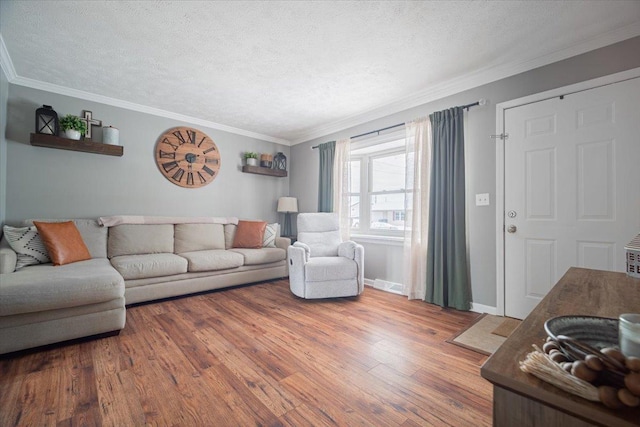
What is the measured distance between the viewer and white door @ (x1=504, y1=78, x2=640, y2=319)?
207 cm

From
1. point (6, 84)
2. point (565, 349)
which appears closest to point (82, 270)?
point (6, 84)

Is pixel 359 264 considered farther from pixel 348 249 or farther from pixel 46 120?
pixel 46 120

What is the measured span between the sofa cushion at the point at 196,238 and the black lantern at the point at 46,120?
5.29 ft

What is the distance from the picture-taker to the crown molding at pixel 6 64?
2368mm

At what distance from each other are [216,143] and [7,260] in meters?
2.68

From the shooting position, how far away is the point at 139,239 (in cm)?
333

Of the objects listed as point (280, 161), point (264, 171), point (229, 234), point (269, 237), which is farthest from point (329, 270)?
point (280, 161)

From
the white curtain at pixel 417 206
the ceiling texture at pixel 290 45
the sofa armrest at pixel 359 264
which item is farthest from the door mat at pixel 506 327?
the ceiling texture at pixel 290 45

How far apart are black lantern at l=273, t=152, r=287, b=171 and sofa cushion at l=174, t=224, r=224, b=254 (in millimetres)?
1620

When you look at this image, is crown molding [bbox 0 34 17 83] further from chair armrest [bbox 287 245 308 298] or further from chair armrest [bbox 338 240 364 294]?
chair armrest [bbox 338 240 364 294]

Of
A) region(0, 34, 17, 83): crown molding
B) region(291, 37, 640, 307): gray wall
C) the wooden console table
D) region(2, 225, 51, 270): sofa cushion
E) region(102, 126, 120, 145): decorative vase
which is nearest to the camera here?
the wooden console table

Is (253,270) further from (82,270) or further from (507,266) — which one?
(507,266)

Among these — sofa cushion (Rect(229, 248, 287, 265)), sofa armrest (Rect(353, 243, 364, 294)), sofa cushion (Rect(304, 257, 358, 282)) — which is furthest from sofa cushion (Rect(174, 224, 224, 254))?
sofa armrest (Rect(353, 243, 364, 294))

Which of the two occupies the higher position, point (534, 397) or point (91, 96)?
point (91, 96)
